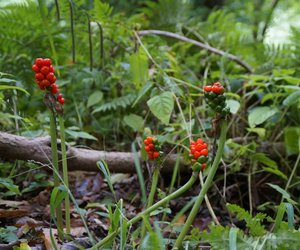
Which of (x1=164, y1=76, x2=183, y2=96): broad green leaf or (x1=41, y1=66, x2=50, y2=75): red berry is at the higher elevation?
(x1=41, y1=66, x2=50, y2=75): red berry

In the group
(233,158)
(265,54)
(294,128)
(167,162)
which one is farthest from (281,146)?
(265,54)

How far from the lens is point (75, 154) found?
182cm

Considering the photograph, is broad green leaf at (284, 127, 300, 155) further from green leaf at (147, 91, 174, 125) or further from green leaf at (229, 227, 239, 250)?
green leaf at (229, 227, 239, 250)

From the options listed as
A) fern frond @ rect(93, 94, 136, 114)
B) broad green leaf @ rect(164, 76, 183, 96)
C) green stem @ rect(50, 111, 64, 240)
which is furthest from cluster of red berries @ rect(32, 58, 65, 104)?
fern frond @ rect(93, 94, 136, 114)

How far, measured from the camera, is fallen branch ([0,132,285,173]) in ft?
5.33

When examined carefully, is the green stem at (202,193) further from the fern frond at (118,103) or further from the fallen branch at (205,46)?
the fallen branch at (205,46)

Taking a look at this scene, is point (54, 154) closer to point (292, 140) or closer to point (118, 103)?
point (118, 103)

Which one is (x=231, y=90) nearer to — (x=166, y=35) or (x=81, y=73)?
(x=166, y=35)

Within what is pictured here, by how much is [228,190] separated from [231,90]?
24.2 inches

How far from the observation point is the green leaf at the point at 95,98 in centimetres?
240

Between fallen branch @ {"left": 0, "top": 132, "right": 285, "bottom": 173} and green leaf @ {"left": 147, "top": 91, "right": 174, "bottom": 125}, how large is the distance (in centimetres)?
19

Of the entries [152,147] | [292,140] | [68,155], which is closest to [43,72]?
[152,147]

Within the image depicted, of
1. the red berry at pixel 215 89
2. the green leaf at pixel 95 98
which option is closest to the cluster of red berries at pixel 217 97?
the red berry at pixel 215 89

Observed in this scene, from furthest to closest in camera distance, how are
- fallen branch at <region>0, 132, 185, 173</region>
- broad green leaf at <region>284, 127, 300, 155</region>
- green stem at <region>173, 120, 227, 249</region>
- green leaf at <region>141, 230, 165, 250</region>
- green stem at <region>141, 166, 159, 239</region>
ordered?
broad green leaf at <region>284, 127, 300, 155</region>
fallen branch at <region>0, 132, 185, 173</region>
green stem at <region>141, 166, 159, 239</region>
green stem at <region>173, 120, 227, 249</region>
green leaf at <region>141, 230, 165, 250</region>
